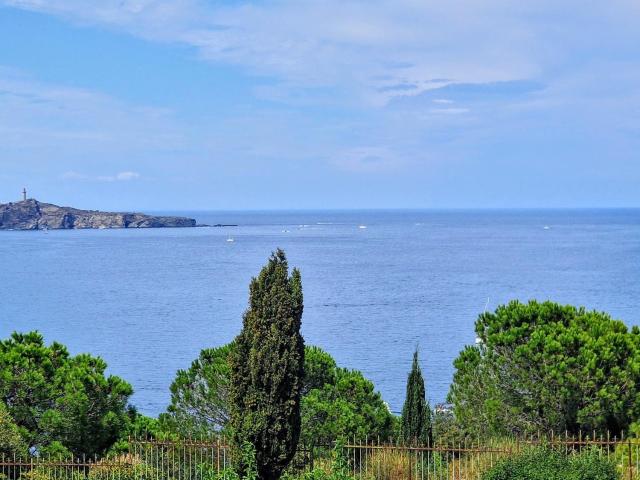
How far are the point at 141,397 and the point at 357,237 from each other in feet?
448

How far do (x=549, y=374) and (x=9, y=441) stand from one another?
36.1ft

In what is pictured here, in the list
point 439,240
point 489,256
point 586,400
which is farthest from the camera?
point 439,240

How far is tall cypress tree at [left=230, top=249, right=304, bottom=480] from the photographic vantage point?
13008 millimetres

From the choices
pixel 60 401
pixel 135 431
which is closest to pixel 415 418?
pixel 135 431

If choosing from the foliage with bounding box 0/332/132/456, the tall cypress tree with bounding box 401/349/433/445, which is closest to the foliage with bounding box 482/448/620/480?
the tall cypress tree with bounding box 401/349/433/445

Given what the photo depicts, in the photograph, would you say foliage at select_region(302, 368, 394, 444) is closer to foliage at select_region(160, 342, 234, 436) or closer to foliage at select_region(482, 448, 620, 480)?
foliage at select_region(160, 342, 234, 436)

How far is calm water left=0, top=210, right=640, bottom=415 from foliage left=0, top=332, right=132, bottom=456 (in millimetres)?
18733

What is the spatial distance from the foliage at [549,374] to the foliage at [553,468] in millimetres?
5003

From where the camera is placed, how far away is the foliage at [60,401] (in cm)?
1745

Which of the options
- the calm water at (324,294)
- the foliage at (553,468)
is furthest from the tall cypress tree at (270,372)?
the calm water at (324,294)

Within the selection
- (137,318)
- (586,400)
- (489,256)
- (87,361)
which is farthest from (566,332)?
(489,256)

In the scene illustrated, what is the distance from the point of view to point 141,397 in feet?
125

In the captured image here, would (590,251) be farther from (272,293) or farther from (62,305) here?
(272,293)

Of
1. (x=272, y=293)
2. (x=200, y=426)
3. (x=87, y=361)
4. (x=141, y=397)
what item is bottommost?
(x=141, y=397)
